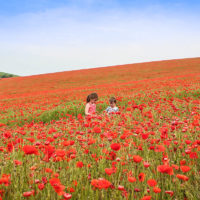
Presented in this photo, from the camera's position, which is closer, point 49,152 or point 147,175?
point 49,152

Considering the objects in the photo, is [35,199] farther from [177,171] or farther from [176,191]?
[177,171]

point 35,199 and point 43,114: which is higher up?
point 35,199

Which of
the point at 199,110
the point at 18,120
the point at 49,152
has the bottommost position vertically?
the point at 18,120

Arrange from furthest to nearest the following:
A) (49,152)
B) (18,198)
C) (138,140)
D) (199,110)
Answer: (199,110) → (138,140) → (49,152) → (18,198)

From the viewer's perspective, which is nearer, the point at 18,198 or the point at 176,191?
the point at 18,198

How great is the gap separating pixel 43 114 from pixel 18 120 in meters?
1.20

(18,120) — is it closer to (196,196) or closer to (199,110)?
(199,110)

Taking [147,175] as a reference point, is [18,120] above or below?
below

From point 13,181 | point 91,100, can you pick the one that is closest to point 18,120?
point 91,100

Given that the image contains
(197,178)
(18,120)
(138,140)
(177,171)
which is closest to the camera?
(197,178)

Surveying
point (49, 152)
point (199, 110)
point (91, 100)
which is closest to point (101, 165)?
point (49, 152)

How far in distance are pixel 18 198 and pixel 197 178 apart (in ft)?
5.61

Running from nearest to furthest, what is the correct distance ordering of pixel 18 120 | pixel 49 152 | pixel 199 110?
pixel 49 152, pixel 199 110, pixel 18 120

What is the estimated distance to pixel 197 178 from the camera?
2.18 meters
